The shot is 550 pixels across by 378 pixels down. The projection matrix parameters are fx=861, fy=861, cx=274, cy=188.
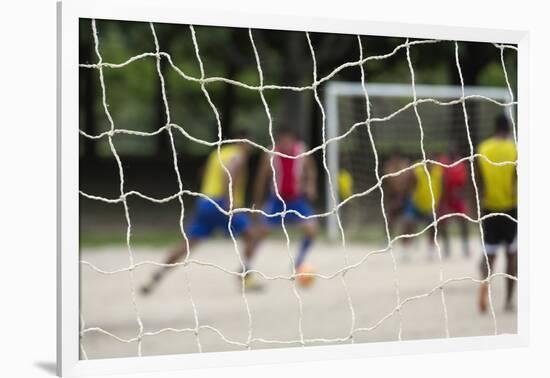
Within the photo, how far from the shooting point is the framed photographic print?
2666 mm

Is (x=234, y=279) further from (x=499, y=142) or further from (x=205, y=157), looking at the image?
(x=205, y=157)

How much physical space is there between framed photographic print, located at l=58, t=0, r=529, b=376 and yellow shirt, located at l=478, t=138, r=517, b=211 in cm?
1

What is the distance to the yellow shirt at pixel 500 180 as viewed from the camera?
15.2 ft

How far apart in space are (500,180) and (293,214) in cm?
350

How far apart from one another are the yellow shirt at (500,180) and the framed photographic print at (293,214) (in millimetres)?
12

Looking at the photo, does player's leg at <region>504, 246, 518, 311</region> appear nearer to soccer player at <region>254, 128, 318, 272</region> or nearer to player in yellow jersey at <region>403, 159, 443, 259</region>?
soccer player at <region>254, 128, 318, 272</region>

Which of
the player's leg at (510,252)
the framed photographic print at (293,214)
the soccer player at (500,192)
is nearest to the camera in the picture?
the framed photographic print at (293,214)

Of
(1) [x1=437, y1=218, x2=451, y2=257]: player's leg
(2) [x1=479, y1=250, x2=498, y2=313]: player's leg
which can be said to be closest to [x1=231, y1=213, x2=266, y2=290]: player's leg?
(2) [x1=479, y1=250, x2=498, y2=313]: player's leg

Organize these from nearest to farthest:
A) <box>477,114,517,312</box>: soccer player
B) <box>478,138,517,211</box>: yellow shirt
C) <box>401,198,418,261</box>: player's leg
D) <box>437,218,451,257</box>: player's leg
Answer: <box>477,114,517,312</box>: soccer player, <box>478,138,517,211</box>: yellow shirt, <box>437,218,451,257</box>: player's leg, <box>401,198,418,261</box>: player's leg

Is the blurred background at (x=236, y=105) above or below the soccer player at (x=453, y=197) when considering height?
above

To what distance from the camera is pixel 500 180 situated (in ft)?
15.3

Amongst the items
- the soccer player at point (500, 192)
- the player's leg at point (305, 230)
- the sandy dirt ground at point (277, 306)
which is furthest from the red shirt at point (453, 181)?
the soccer player at point (500, 192)

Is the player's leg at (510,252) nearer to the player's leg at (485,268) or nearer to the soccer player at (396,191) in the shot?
the player's leg at (485,268)

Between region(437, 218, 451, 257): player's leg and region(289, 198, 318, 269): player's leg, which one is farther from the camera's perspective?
region(437, 218, 451, 257): player's leg
